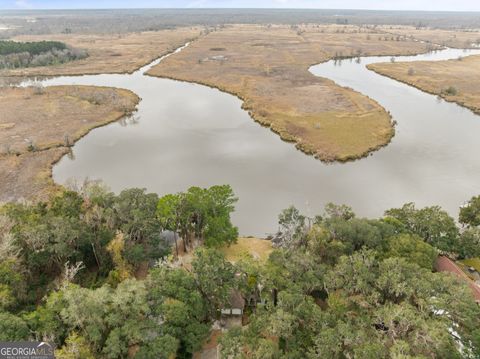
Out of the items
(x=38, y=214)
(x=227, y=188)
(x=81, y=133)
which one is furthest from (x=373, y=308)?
(x=81, y=133)

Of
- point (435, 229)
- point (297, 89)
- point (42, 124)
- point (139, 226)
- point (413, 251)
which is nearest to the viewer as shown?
point (413, 251)

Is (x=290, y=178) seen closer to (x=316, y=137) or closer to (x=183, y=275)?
(x=316, y=137)

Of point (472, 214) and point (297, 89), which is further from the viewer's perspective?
point (297, 89)

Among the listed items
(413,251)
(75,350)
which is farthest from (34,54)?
(413,251)

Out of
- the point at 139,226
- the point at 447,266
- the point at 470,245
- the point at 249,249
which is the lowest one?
the point at 249,249

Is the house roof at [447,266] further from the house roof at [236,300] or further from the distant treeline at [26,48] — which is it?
the distant treeline at [26,48]

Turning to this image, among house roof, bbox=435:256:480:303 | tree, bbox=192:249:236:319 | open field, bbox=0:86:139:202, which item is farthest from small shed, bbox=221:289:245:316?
open field, bbox=0:86:139:202

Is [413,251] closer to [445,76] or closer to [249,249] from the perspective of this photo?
[249,249]

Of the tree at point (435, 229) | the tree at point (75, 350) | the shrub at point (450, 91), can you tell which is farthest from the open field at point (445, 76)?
the tree at point (75, 350)
